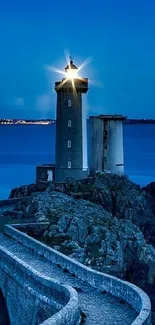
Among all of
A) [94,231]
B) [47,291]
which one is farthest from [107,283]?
[94,231]

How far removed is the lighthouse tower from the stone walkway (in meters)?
18.6

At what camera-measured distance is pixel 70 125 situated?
3809 centimetres

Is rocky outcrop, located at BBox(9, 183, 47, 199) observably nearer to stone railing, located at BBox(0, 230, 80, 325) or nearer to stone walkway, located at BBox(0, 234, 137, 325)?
stone walkway, located at BBox(0, 234, 137, 325)

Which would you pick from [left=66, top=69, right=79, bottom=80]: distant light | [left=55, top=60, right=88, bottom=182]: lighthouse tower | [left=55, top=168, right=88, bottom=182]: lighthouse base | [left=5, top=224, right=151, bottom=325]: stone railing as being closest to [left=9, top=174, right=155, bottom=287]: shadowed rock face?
[left=5, top=224, right=151, bottom=325]: stone railing

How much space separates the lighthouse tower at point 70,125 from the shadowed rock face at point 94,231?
4392 mm

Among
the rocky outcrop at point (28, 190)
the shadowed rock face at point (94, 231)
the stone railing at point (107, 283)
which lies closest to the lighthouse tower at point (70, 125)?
the rocky outcrop at point (28, 190)

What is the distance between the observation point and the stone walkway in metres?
13.5

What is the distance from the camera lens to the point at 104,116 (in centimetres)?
4016

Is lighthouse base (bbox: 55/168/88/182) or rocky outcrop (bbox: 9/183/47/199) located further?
lighthouse base (bbox: 55/168/88/182)

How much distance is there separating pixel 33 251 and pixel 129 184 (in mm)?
18060

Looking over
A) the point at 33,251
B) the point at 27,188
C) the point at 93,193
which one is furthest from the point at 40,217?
the point at 27,188

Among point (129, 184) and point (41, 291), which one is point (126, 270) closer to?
point (41, 291)

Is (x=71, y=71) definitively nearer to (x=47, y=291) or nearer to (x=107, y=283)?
(x=107, y=283)

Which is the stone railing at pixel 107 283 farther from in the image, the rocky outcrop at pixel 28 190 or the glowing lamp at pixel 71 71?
the glowing lamp at pixel 71 71
